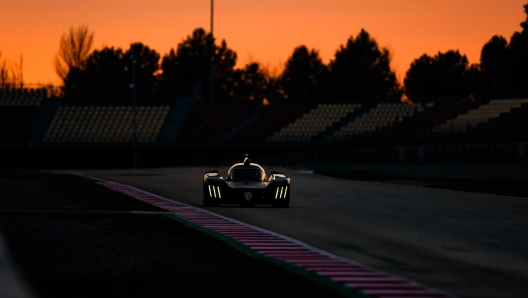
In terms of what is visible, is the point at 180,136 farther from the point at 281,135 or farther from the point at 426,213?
the point at 426,213

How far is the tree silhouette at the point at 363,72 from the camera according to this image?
129625 mm

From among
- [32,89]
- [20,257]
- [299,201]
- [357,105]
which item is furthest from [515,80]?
[20,257]

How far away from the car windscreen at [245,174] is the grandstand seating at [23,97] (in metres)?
63.0

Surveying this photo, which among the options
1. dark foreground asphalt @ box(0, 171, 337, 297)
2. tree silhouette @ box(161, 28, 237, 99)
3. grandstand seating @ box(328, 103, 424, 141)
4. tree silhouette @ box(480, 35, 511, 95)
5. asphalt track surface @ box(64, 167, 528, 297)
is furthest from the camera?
tree silhouette @ box(161, 28, 237, 99)

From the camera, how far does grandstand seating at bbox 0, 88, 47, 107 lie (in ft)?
285

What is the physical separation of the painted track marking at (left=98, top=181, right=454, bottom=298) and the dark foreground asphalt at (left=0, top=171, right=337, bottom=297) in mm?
567

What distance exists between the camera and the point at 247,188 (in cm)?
2681

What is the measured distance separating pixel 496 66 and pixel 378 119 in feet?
155

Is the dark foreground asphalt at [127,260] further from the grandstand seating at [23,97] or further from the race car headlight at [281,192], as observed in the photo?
the grandstand seating at [23,97]

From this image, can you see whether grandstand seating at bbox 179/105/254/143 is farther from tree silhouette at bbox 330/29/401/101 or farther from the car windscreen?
the car windscreen

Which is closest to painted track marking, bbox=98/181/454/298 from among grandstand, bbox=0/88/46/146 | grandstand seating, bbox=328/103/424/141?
grandstand seating, bbox=328/103/424/141

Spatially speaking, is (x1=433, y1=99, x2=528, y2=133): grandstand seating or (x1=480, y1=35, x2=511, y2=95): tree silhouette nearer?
(x1=433, y1=99, x2=528, y2=133): grandstand seating

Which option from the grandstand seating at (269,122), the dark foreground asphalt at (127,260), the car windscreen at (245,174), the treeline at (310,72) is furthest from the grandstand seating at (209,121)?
the dark foreground asphalt at (127,260)

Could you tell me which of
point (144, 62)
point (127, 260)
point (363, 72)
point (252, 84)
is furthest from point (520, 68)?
point (127, 260)
